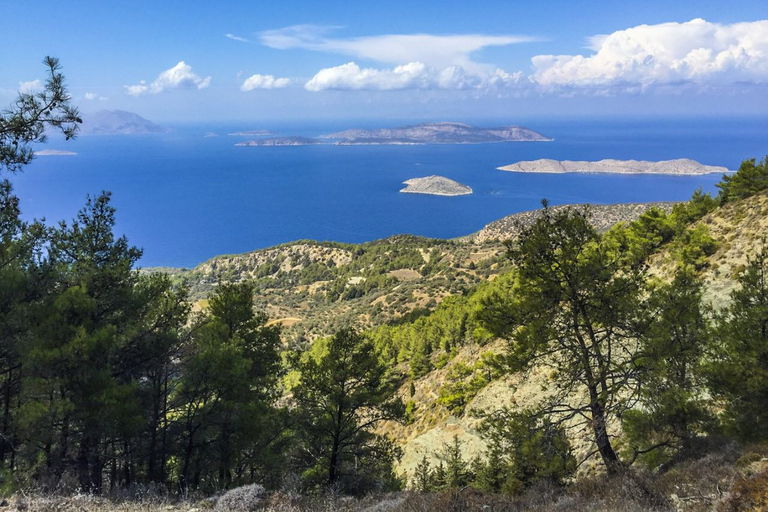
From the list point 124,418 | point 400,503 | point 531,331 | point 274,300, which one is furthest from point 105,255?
point 274,300

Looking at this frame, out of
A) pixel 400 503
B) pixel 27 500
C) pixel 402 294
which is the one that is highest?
pixel 27 500

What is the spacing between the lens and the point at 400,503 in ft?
26.3

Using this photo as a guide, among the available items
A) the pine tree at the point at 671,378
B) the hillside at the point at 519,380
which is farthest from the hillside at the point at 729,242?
the pine tree at the point at 671,378

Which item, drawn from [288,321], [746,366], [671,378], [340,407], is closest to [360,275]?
[288,321]

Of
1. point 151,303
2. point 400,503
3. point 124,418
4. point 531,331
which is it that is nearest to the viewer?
point 400,503

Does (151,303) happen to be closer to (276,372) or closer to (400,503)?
(276,372)

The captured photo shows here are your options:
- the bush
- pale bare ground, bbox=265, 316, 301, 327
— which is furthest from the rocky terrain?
the bush

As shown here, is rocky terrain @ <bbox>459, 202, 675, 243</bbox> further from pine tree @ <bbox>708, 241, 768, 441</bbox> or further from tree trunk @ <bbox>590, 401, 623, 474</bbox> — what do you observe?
tree trunk @ <bbox>590, 401, 623, 474</bbox>

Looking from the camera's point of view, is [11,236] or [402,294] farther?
[402,294]

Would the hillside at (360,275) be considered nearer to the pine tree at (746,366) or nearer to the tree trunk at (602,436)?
the pine tree at (746,366)

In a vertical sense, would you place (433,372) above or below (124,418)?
below

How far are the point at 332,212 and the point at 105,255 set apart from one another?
156620 millimetres

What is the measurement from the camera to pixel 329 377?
1189 cm

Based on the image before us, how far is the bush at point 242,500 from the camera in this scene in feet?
25.2
